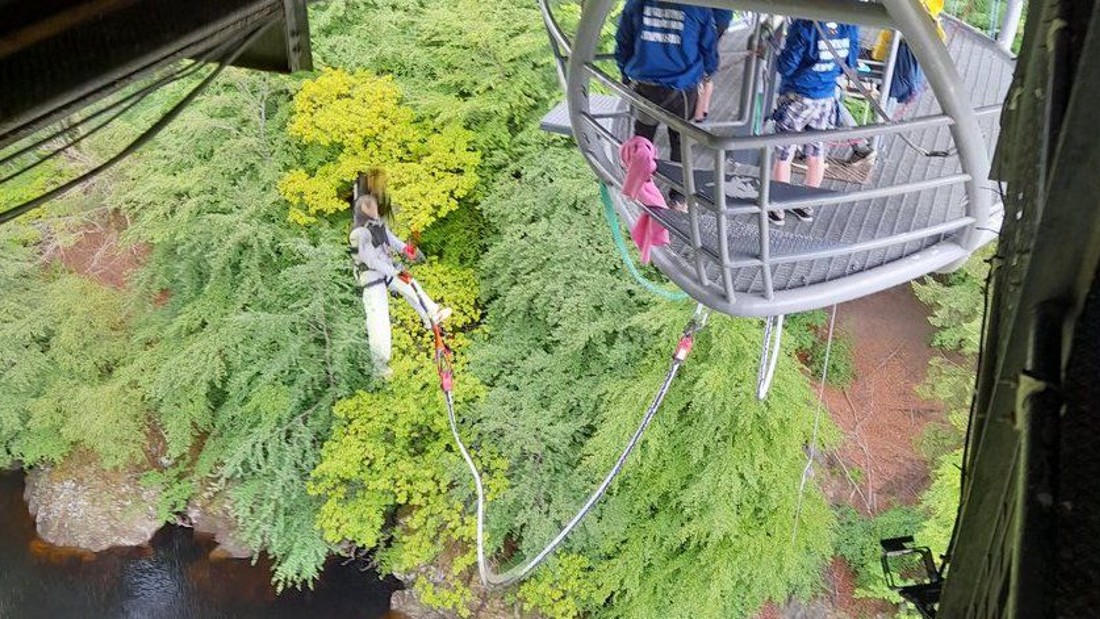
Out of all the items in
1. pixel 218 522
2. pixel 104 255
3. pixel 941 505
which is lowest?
pixel 218 522

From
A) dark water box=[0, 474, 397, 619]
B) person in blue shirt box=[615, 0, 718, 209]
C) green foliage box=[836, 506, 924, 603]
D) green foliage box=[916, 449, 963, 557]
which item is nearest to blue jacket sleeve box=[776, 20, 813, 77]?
person in blue shirt box=[615, 0, 718, 209]

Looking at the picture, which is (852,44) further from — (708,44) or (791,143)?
(791,143)

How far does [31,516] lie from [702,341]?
233 inches

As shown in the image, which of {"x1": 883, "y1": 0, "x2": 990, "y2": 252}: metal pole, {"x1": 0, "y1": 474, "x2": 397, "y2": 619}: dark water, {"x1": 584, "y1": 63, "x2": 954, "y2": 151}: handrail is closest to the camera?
{"x1": 883, "y1": 0, "x2": 990, "y2": 252}: metal pole

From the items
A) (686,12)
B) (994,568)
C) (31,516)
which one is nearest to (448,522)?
(31,516)

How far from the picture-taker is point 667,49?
8.50ft

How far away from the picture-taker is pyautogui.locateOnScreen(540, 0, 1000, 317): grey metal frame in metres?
1.66

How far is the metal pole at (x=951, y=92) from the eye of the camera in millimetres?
1632

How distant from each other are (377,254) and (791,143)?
11.8 feet

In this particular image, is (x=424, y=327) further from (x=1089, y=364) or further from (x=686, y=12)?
(x=1089, y=364)

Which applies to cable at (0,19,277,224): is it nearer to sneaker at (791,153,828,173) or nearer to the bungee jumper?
sneaker at (791,153,828,173)

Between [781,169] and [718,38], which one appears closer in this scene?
[718,38]

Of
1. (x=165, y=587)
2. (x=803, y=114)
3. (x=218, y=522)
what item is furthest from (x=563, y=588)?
(x=803, y=114)

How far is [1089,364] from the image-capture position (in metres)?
0.65
